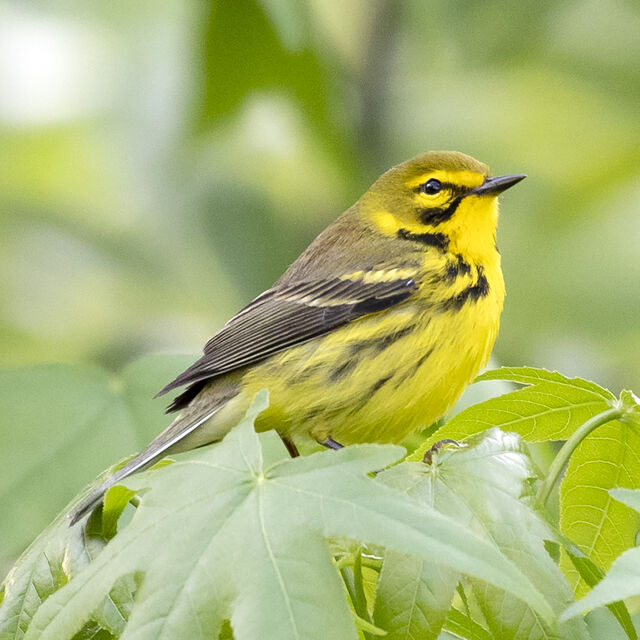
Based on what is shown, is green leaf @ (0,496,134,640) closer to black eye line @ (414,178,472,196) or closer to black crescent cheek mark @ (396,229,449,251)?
black crescent cheek mark @ (396,229,449,251)

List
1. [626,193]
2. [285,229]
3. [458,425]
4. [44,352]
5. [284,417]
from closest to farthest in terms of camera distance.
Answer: [458,425] < [284,417] < [44,352] < [626,193] < [285,229]

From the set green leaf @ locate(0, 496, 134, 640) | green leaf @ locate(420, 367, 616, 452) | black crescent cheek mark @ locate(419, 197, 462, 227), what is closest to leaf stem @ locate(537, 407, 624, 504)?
green leaf @ locate(420, 367, 616, 452)

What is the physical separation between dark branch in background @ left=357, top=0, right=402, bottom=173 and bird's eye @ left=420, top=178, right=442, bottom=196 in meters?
1.29

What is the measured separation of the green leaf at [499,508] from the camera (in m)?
1.33

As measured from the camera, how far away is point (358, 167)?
4223mm

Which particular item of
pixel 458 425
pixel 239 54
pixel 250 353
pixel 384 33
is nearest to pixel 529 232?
pixel 384 33

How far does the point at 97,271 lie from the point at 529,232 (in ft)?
6.03

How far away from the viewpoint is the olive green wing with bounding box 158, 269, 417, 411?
2.65 m

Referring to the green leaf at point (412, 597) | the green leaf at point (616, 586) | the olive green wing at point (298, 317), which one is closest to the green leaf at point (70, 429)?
the olive green wing at point (298, 317)

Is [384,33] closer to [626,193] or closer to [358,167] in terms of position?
[358,167]

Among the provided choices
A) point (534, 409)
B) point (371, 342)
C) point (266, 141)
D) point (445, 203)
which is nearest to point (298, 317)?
point (371, 342)

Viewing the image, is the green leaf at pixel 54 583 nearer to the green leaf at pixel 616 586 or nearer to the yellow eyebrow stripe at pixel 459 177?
the green leaf at pixel 616 586

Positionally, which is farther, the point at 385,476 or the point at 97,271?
the point at 97,271

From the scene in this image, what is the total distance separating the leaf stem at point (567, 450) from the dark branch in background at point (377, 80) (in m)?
2.80
